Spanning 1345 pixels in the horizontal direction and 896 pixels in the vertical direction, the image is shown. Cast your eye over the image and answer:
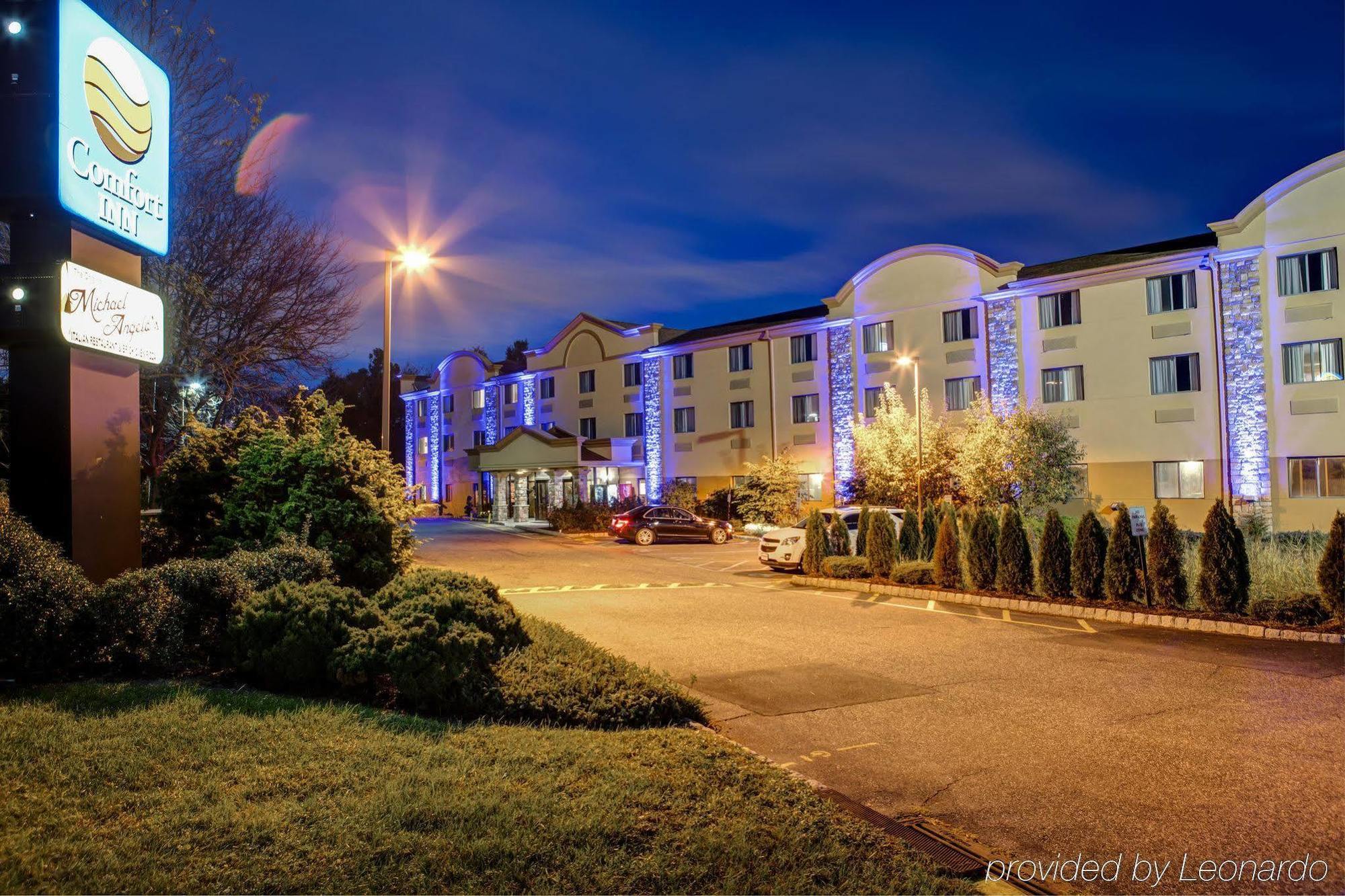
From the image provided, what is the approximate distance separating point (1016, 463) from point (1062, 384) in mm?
5010

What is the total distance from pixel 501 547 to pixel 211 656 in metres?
21.8

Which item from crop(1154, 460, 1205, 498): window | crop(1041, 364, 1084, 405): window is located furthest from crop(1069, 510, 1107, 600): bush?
crop(1041, 364, 1084, 405): window

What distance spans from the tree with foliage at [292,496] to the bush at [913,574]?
995cm

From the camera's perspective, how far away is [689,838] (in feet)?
15.2

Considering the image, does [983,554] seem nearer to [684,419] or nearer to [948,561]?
[948,561]

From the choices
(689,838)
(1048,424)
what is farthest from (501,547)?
Result: (689,838)

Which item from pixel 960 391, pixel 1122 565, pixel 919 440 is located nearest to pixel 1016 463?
pixel 919 440

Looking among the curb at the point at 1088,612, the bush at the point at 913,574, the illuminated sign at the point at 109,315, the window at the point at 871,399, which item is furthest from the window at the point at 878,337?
the illuminated sign at the point at 109,315

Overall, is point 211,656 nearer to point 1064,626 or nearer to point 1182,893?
point 1182,893

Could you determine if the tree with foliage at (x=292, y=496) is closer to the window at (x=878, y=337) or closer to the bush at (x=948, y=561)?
the bush at (x=948, y=561)

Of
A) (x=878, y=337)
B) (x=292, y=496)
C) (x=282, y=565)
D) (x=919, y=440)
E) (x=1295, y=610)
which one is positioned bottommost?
(x=1295, y=610)

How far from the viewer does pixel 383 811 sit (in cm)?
470

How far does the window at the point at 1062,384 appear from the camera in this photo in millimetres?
31734

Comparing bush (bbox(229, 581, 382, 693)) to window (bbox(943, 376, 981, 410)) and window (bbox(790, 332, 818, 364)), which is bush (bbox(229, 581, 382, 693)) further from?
window (bbox(790, 332, 818, 364))
